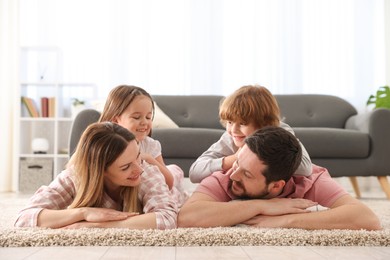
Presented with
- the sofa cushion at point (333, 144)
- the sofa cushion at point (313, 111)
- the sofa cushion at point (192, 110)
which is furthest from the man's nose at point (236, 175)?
the sofa cushion at point (313, 111)

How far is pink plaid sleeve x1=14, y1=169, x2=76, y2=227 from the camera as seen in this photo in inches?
A: 72.5

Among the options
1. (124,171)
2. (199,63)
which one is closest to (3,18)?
(199,63)

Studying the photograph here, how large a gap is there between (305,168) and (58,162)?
329cm

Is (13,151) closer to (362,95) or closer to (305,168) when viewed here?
(362,95)

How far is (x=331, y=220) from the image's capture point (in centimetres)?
185

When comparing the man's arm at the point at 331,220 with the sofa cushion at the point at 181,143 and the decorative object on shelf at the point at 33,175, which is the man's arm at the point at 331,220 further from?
the decorative object on shelf at the point at 33,175

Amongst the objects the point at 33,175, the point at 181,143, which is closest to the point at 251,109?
the point at 181,143

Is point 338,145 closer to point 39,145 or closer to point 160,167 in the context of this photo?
point 160,167

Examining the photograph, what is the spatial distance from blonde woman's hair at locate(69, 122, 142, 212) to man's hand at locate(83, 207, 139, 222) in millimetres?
57

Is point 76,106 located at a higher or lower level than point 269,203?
higher

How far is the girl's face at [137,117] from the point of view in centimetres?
228

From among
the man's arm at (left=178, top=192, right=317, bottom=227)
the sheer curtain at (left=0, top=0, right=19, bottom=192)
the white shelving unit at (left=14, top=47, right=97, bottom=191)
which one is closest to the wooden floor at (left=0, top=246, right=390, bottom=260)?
the man's arm at (left=178, top=192, right=317, bottom=227)

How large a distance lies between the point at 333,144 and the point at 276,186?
1992mm

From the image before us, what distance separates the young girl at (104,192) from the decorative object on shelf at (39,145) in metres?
3.11
